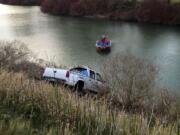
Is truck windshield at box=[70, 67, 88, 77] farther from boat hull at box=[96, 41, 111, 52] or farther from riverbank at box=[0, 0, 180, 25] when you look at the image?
riverbank at box=[0, 0, 180, 25]

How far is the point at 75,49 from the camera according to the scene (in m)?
41.0

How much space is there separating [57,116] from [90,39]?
141 ft

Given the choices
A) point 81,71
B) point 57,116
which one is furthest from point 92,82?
point 57,116

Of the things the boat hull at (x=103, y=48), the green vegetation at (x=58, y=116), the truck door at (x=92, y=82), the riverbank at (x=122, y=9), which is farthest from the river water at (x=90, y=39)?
the green vegetation at (x=58, y=116)

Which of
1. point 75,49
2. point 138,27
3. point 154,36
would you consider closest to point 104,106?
point 75,49

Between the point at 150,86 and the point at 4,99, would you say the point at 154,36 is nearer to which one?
the point at 150,86

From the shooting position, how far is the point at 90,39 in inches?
1885

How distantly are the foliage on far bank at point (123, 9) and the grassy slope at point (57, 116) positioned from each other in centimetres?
5885

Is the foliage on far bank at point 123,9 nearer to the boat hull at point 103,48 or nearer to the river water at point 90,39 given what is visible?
the river water at point 90,39

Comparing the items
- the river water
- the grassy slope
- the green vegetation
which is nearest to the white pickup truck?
the river water

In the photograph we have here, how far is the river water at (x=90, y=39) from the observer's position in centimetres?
3450

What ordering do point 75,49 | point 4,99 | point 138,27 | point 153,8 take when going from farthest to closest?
point 153,8, point 138,27, point 75,49, point 4,99

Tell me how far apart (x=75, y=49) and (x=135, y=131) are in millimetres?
36523

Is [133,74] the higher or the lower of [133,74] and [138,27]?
the lower
